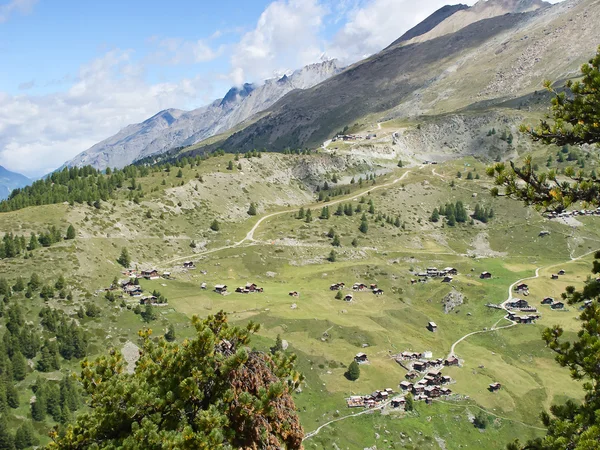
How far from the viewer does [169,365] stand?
1886 centimetres

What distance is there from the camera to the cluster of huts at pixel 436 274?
152 m

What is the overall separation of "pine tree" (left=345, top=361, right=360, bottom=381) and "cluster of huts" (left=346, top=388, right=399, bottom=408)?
5.44 metres

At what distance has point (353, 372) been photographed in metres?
93.4

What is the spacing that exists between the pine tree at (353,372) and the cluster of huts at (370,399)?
5443 millimetres

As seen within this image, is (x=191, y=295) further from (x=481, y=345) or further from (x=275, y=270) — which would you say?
(x=481, y=345)

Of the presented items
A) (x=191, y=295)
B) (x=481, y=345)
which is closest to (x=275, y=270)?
(x=191, y=295)

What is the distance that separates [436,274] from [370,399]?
7993 centimetres

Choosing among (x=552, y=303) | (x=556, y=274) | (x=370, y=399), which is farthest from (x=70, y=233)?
(x=556, y=274)

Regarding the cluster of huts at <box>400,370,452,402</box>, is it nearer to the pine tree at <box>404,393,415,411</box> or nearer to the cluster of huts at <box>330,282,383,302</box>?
the pine tree at <box>404,393,415,411</box>

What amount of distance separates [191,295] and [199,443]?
11373 centimetres

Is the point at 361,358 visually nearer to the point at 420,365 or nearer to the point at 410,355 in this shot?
the point at 410,355

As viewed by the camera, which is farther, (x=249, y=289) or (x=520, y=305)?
(x=249, y=289)

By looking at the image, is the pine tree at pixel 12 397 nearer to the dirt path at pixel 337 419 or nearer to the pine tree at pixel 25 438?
the pine tree at pixel 25 438

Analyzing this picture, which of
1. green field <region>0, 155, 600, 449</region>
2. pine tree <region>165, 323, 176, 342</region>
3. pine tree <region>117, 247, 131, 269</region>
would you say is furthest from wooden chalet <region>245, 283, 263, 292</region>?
pine tree <region>117, 247, 131, 269</region>
